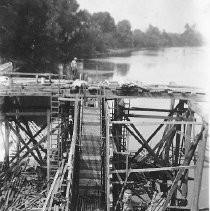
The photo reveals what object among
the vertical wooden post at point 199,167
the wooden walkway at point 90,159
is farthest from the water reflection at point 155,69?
the vertical wooden post at point 199,167

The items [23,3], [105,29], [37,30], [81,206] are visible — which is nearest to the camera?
[81,206]

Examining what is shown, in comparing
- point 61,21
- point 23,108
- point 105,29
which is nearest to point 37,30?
point 61,21

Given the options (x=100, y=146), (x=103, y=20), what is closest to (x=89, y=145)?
(x=100, y=146)

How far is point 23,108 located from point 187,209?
8.38 m

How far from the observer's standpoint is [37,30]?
46.4m

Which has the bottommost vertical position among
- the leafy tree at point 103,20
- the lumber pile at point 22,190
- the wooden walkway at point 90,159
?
the lumber pile at point 22,190

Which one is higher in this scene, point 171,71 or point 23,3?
point 23,3

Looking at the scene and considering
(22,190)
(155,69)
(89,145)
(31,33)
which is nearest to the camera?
(89,145)

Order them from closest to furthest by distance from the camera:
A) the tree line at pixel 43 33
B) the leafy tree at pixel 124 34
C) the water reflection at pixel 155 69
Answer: the tree line at pixel 43 33 < the water reflection at pixel 155 69 < the leafy tree at pixel 124 34

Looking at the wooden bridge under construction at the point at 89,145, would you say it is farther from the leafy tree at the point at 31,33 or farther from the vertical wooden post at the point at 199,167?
the leafy tree at the point at 31,33

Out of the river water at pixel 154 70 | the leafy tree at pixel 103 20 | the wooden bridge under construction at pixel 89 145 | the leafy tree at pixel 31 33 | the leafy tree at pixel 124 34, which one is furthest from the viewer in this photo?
the leafy tree at pixel 124 34

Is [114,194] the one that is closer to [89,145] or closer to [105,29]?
[89,145]

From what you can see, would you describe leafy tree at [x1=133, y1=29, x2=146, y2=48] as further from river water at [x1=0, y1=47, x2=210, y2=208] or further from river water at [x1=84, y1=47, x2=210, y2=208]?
river water at [x1=0, y1=47, x2=210, y2=208]

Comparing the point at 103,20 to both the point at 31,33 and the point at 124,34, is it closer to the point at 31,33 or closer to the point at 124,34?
the point at 124,34
